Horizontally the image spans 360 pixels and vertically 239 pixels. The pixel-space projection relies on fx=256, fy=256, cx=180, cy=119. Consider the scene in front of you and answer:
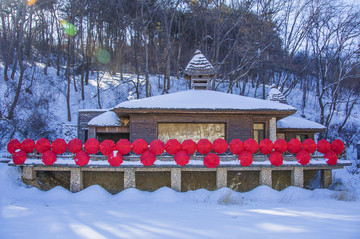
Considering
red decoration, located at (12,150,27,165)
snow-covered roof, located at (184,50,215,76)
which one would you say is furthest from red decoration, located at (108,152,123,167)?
snow-covered roof, located at (184,50,215,76)

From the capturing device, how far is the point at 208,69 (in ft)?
53.9

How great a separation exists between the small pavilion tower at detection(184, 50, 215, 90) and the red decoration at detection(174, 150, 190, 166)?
6778 mm

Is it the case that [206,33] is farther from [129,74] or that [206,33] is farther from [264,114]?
[264,114]

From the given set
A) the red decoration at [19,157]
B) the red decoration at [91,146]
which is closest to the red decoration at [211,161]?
the red decoration at [91,146]

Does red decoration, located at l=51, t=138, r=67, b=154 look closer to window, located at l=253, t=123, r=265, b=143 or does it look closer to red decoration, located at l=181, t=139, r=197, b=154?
red decoration, located at l=181, t=139, r=197, b=154

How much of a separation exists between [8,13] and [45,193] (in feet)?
87.1

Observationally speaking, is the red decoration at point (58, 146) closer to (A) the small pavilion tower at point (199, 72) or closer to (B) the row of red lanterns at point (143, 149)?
(B) the row of red lanterns at point (143, 149)

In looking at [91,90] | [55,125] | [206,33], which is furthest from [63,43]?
[206,33]

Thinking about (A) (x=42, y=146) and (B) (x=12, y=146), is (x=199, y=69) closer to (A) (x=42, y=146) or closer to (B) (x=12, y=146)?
(A) (x=42, y=146)

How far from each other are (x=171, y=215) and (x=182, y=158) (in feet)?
12.2

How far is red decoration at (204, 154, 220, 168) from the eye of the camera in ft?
36.7

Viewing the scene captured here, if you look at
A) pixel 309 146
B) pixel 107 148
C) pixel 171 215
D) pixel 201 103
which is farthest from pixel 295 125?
pixel 171 215

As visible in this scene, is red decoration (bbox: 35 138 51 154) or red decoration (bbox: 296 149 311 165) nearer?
red decoration (bbox: 35 138 51 154)

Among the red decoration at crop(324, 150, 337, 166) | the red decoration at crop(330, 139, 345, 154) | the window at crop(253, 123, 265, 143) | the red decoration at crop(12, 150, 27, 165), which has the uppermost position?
the window at crop(253, 123, 265, 143)
